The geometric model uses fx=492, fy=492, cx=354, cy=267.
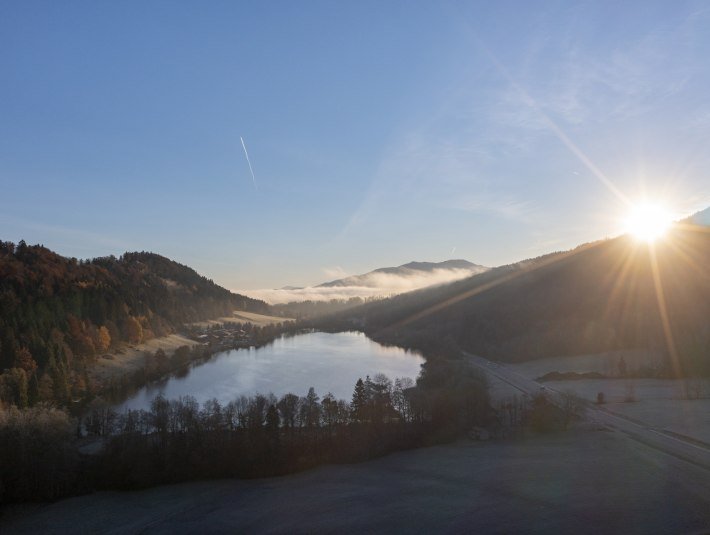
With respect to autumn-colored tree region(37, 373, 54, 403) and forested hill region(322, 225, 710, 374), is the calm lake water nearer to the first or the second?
autumn-colored tree region(37, 373, 54, 403)

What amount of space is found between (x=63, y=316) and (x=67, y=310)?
4.75m

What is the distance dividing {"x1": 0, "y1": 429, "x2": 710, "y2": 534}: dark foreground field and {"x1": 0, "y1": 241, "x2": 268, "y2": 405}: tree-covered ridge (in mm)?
19260

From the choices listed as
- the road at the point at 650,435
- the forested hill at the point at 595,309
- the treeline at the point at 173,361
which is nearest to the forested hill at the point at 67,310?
the treeline at the point at 173,361

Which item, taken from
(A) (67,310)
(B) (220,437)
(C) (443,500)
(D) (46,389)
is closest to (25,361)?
(D) (46,389)

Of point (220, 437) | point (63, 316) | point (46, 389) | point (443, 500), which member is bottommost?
point (443, 500)

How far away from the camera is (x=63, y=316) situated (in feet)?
186

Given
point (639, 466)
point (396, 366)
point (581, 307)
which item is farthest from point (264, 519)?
point (581, 307)

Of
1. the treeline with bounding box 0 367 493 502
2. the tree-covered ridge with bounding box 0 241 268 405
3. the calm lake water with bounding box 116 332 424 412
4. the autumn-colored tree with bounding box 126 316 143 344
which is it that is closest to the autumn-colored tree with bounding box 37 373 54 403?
the tree-covered ridge with bounding box 0 241 268 405

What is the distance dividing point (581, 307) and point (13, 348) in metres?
72.1

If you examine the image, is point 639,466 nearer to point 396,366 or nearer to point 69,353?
point 396,366

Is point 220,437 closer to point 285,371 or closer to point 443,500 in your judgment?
point 443,500

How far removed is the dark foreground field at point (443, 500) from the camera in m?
17.7

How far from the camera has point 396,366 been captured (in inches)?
2549

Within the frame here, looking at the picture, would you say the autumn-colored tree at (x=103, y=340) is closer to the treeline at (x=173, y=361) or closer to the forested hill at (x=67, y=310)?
the forested hill at (x=67, y=310)
